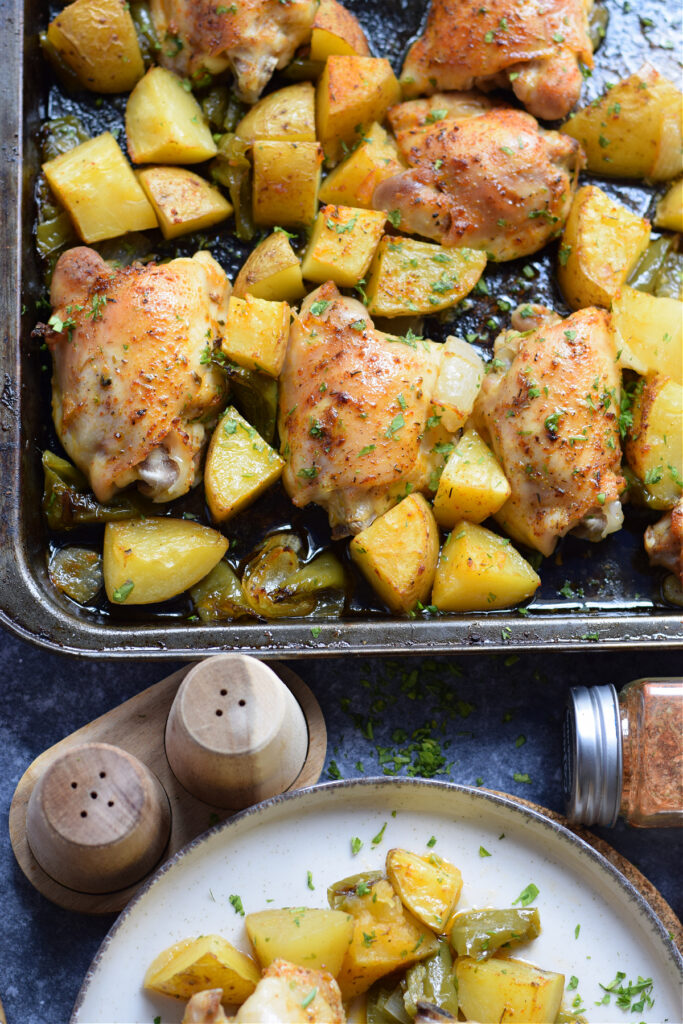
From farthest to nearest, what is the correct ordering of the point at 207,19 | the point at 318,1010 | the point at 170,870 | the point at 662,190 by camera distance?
the point at 662,190 → the point at 207,19 → the point at 170,870 → the point at 318,1010

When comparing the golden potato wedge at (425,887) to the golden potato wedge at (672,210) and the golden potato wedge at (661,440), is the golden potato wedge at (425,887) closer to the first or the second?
the golden potato wedge at (661,440)

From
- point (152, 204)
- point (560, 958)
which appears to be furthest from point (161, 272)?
point (560, 958)

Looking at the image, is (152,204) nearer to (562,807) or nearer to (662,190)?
(662,190)

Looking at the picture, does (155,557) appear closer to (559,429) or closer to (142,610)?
(142,610)

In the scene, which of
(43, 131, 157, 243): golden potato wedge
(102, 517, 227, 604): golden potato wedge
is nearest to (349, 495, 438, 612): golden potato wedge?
(102, 517, 227, 604): golden potato wedge

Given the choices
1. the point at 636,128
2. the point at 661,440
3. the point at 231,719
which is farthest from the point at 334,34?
the point at 231,719

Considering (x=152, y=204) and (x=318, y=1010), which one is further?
(x=152, y=204)

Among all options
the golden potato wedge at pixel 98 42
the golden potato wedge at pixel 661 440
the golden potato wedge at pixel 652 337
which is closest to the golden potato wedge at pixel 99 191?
the golden potato wedge at pixel 98 42
